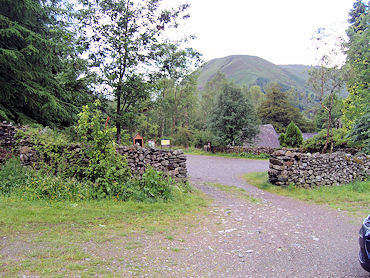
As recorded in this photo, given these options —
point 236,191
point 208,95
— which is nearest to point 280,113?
point 208,95

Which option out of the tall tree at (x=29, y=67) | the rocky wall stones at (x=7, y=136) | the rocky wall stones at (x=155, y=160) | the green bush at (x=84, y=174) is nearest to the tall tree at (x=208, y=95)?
the tall tree at (x=29, y=67)

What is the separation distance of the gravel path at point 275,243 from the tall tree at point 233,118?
71.8ft

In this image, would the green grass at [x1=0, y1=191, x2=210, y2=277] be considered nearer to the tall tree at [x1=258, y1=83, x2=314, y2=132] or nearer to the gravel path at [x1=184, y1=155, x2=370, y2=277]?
the gravel path at [x1=184, y1=155, x2=370, y2=277]

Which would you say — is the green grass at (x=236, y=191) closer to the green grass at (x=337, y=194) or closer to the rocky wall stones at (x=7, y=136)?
→ the green grass at (x=337, y=194)

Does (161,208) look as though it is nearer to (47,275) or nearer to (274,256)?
(274,256)

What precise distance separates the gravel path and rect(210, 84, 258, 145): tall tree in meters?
21.9

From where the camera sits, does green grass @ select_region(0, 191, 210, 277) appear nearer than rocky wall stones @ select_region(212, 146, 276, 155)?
Yes

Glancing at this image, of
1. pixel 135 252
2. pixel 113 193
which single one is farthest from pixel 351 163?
pixel 135 252

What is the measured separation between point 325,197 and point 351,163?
422 centimetres

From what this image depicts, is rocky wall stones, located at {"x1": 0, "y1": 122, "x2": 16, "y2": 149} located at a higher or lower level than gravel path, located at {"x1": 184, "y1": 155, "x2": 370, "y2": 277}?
higher

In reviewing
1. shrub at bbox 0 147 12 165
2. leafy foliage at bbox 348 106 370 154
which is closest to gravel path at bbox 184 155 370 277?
shrub at bbox 0 147 12 165

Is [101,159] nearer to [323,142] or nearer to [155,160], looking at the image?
[155,160]

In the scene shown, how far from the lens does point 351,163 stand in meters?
12.6

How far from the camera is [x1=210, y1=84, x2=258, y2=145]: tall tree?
1174 inches
